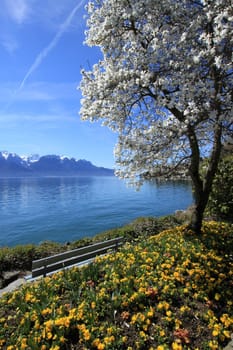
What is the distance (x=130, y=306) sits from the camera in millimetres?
4324

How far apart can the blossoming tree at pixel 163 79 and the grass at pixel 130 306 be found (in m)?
2.95

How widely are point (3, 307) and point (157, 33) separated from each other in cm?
727

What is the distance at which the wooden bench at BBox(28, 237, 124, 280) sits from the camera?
6.11m

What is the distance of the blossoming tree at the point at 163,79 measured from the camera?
4867mm

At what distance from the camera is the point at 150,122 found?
7.13 meters

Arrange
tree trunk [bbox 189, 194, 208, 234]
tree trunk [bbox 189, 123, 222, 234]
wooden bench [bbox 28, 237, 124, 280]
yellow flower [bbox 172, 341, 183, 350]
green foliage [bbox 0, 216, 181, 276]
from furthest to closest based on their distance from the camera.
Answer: green foliage [bbox 0, 216, 181, 276]
tree trunk [bbox 189, 194, 208, 234]
tree trunk [bbox 189, 123, 222, 234]
wooden bench [bbox 28, 237, 124, 280]
yellow flower [bbox 172, 341, 183, 350]

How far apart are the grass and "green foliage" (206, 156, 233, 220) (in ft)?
19.3

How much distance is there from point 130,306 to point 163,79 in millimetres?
4800

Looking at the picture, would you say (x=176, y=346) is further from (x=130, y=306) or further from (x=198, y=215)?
(x=198, y=215)

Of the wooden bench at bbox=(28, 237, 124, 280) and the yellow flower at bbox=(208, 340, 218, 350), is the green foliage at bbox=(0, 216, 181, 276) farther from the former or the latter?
the yellow flower at bbox=(208, 340, 218, 350)

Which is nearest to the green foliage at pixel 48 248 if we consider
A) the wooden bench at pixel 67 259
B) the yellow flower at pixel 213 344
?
the wooden bench at pixel 67 259

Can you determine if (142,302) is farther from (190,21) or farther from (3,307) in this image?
(190,21)

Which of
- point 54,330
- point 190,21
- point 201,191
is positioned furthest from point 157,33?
point 54,330

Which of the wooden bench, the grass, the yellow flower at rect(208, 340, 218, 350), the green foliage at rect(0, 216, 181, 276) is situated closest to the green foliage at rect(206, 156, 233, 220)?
the green foliage at rect(0, 216, 181, 276)
